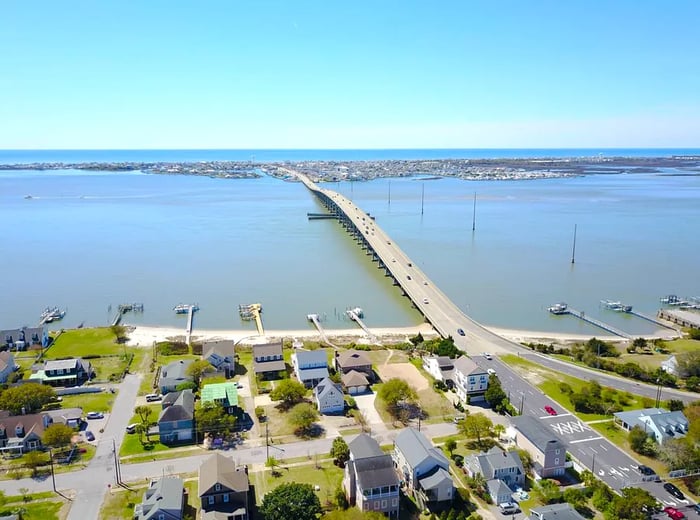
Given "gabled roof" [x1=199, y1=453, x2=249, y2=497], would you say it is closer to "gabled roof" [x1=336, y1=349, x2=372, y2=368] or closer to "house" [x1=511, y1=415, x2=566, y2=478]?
"gabled roof" [x1=336, y1=349, x2=372, y2=368]

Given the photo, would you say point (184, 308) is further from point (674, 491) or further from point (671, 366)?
point (674, 491)

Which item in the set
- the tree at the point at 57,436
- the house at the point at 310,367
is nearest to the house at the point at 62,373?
the tree at the point at 57,436

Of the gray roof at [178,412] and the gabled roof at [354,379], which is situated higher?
the gray roof at [178,412]

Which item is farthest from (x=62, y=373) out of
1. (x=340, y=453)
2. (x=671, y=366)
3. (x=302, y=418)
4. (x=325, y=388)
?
(x=671, y=366)

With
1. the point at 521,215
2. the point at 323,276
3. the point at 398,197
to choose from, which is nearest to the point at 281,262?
the point at 323,276

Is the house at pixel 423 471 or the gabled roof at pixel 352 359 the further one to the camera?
the gabled roof at pixel 352 359

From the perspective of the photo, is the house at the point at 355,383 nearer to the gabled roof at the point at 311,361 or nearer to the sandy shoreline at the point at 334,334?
the gabled roof at the point at 311,361
